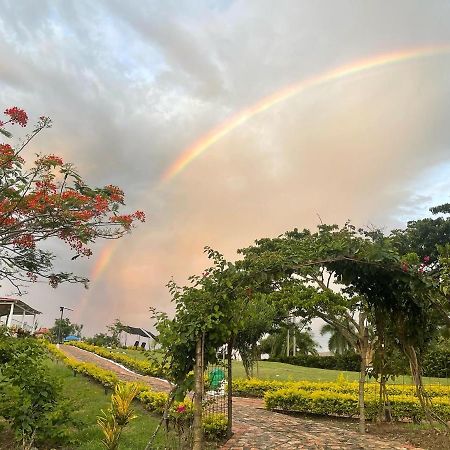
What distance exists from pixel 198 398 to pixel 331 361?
28.8 metres

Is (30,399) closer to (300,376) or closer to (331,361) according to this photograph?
(300,376)

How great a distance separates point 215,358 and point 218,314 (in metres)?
0.87

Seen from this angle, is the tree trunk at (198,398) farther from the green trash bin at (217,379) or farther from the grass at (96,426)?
the green trash bin at (217,379)

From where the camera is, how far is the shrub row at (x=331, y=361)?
31.2 metres

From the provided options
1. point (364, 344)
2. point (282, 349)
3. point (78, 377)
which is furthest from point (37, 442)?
point (282, 349)

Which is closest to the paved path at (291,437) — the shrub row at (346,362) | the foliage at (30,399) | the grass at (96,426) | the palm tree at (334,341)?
the grass at (96,426)

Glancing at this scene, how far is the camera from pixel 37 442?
7.05 meters

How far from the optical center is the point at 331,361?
3278 cm

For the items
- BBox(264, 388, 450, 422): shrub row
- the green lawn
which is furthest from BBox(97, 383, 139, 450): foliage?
the green lawn

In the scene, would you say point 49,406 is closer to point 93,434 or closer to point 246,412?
point 93,434

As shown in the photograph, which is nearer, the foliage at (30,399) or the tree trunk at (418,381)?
the foliage at (30,399)

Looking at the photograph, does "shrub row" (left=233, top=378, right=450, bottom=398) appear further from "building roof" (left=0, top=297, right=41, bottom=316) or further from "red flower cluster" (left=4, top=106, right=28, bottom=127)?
"building roof" (left=0, top=297, right=41, bottom=316)

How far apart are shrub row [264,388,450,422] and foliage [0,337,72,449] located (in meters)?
6.86

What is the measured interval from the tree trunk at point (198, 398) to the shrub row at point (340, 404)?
674cm
